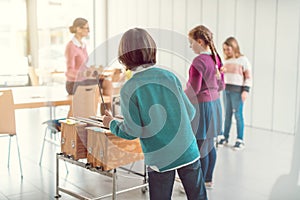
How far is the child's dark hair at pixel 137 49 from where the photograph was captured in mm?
1857

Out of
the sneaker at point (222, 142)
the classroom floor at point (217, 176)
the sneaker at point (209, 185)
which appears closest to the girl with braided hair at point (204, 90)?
the sneaker at point (209, 185)

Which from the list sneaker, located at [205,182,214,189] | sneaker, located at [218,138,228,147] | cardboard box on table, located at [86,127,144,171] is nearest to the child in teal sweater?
cardboard box on table, located at [86,127,144,171]

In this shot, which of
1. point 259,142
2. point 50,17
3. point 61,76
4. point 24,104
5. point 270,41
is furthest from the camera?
point 50,17

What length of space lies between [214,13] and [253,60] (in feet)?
3.10

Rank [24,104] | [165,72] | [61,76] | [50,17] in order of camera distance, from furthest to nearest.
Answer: [50,17] < [61,76] < [24,104] < [165,72]

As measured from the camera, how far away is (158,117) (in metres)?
1.82

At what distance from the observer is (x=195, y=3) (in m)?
6.27

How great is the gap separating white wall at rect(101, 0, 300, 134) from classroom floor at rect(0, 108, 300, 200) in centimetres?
74

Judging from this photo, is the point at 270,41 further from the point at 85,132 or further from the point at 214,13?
the point at 85,132

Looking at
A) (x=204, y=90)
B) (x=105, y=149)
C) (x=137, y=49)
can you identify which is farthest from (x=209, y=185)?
(x=137, y=49)

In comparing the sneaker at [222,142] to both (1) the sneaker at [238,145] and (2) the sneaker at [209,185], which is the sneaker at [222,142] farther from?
(2) the sneaker at [209,185]

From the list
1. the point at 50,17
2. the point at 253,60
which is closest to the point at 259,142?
the point at 253,60

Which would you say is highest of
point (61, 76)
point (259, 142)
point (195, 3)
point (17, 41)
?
point (195, 3)

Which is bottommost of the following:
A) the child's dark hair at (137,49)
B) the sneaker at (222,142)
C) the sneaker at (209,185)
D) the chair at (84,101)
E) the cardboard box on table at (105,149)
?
the sneaker at (222,142)
